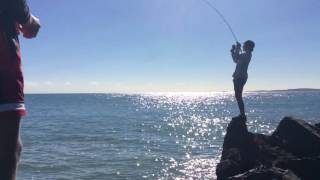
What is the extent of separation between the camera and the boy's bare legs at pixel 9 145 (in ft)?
9.43

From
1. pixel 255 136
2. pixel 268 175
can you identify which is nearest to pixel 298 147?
pixel 255 136

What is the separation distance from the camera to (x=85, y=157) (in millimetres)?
27125

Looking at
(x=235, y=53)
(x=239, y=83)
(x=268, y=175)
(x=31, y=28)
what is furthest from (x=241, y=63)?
(x=31, y=28)

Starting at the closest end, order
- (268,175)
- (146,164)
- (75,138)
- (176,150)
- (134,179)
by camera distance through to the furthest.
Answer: (268,175), (134,179), (146,164), (176,150), (75,138)

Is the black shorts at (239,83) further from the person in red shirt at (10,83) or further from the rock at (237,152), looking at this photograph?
the person in red shirt at (10,83)

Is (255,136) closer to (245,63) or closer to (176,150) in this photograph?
(245,63)

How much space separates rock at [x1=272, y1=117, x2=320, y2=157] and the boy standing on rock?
127cm

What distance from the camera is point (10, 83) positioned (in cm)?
284

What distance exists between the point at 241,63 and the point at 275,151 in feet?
9.29

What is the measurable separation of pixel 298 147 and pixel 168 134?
29786mm

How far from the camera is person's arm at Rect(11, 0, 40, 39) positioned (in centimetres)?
286

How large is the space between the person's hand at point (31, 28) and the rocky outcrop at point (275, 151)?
319 inches

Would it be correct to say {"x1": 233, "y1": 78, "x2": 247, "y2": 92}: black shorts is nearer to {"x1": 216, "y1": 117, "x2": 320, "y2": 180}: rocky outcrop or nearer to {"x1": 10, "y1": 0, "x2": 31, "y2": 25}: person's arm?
{"x1": 216, "y1": 117, "x2": 320, "y2": 180}: rocky outcrop

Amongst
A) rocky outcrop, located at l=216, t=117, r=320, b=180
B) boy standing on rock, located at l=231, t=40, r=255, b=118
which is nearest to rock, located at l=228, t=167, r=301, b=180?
rocky outcrop, located at l=216, t=117, r=320, b=180
